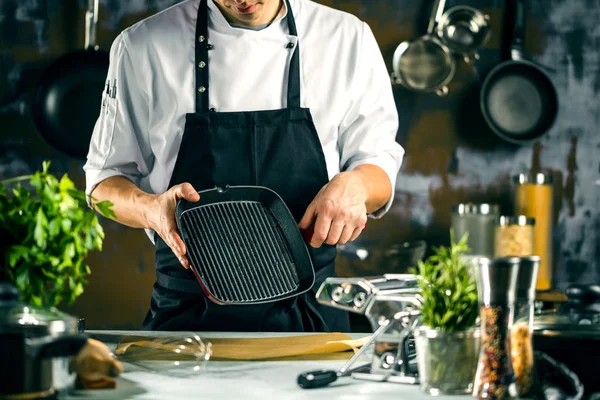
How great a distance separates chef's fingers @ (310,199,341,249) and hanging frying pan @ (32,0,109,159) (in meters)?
1.94

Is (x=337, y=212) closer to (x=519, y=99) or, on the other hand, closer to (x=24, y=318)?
(x=24, y=318)

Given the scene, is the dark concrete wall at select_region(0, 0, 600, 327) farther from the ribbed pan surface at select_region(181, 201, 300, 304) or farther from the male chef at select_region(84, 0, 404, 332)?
the ribbed pan surface at select_region(181, 201, 300, 304)

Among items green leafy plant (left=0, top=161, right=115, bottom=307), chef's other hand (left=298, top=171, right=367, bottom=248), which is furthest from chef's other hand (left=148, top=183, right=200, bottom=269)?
green leafy plant (left=0, top=161, right=115, bottom=307)

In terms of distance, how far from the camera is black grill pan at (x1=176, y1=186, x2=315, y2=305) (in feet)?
5.57

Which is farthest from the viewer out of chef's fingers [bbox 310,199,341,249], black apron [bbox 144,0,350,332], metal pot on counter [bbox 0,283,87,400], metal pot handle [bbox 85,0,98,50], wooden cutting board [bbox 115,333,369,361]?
metal pot handle [bbox 85,0,98,50]

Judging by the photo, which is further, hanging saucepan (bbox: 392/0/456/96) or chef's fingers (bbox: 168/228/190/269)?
hanging saucepan (bbox: 392/0/456/96)

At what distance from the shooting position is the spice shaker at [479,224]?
3.31m

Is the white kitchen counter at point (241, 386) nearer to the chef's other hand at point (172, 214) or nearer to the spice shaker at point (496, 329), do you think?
the spice shaker at point (496, 329)

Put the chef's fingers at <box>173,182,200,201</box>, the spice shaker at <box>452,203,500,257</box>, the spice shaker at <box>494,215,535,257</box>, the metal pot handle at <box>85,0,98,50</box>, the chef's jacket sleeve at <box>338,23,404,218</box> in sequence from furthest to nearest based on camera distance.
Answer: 1. the metal pot handle at <box>85,0,98,50</box>
2. the spice shaker at <box>452,203,500,257</box>
3. the spice shaker at <box>494,215,535,257</box>
4. the chef's jacket sleeve at <box>338,23,404,218</box>
5. the chef's fingers at <box>173,182,200,201</box>

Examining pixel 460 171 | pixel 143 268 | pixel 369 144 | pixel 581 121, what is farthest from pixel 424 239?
pixel 369 144

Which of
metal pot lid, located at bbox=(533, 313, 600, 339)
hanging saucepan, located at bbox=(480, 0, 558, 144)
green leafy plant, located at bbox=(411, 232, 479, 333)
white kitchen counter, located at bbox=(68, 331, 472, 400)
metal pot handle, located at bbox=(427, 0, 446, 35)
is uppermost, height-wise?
metal pot handle, located at bbox=(427, 0, 446, 35)

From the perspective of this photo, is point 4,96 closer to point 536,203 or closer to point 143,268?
point 143,268

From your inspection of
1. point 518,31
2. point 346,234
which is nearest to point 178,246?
point 346,234

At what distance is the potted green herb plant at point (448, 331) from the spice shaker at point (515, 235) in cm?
205
